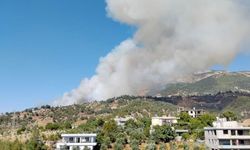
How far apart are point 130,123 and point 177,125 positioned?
12917mm

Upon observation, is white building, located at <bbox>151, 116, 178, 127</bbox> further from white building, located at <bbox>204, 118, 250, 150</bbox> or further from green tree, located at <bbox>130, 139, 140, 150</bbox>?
white building, located at <bbox>204, 118, 250, 150</bbox>

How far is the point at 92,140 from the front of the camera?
85.0 m

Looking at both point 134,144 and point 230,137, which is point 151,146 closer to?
point 134,144

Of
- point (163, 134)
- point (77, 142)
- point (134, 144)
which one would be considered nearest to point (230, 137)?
point (163, 134)

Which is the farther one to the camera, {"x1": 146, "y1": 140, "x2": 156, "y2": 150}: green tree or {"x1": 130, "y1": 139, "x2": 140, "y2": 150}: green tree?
{"x1": 130, "y1": 139, "x2": 140, "y2": 150}: green tree

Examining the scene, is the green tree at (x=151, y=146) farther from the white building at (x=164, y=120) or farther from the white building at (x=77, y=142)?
the white building at (x=164, y=120)

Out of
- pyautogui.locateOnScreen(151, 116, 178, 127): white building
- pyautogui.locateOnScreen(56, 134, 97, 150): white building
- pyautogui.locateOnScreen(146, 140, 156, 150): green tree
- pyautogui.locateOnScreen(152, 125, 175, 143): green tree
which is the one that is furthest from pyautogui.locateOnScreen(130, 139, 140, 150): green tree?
pyautogui.locateOnScreen(151, 116, 178, 127): white building

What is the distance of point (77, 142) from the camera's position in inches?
3376

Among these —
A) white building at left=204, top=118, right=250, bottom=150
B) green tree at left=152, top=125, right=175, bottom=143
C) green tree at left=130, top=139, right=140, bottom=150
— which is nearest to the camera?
white building at left=204, top=118, right=250, bottom=150

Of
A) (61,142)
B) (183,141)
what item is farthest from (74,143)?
(183,141)

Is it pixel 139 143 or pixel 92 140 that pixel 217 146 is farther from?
pixel 92 140

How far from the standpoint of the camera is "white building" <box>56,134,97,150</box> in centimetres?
8450

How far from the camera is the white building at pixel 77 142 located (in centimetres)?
8450

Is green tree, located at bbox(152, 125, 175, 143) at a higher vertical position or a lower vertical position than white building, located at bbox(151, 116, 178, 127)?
lower
